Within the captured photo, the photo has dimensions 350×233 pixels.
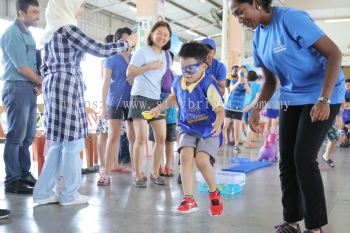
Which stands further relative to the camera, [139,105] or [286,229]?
[139,105]

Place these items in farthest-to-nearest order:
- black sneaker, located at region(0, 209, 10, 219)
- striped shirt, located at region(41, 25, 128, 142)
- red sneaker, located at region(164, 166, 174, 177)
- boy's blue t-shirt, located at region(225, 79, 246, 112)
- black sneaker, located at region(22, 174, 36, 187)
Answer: boy's blue t-shirt, located at region(225, 79, 246, 112) → red sneaker, located at region(164, 166, 174, 177) → black sneaker, located at region(22, 174, 36, 187) → striped shirt, located at region(41, 25, 128, 142) → black sneaker, located at region(0, 209, 10, 219)

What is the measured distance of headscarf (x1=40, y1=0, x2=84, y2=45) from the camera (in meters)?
2.75

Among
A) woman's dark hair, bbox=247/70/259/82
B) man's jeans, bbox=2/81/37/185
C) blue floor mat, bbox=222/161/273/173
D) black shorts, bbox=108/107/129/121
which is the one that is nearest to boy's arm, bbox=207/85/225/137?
black shorts, bbox=108/107/129/121

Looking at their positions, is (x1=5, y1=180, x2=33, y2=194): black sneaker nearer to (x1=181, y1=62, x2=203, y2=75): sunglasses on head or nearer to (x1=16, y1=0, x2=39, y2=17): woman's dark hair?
(x1=16, y1=0, x2=39, y2=17): woman's dark hair

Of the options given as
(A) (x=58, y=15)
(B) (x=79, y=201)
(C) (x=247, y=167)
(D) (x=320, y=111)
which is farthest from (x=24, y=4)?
(C) (x=247, y=167)

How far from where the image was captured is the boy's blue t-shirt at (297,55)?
183 centimetres

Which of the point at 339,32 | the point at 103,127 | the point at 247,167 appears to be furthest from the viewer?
the point at 339,32

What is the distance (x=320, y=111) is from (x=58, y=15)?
1.87 metres

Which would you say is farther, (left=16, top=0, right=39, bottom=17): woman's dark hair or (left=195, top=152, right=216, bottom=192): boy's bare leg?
(left=16, top=0, right=39, bottom=17): woman's dark hair

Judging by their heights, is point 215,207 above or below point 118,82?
below

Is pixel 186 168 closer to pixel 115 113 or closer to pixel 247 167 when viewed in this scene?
pixel 115 113

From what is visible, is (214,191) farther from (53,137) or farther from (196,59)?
(53,137)

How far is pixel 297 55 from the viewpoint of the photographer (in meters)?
1.88

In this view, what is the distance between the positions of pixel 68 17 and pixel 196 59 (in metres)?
0.96
